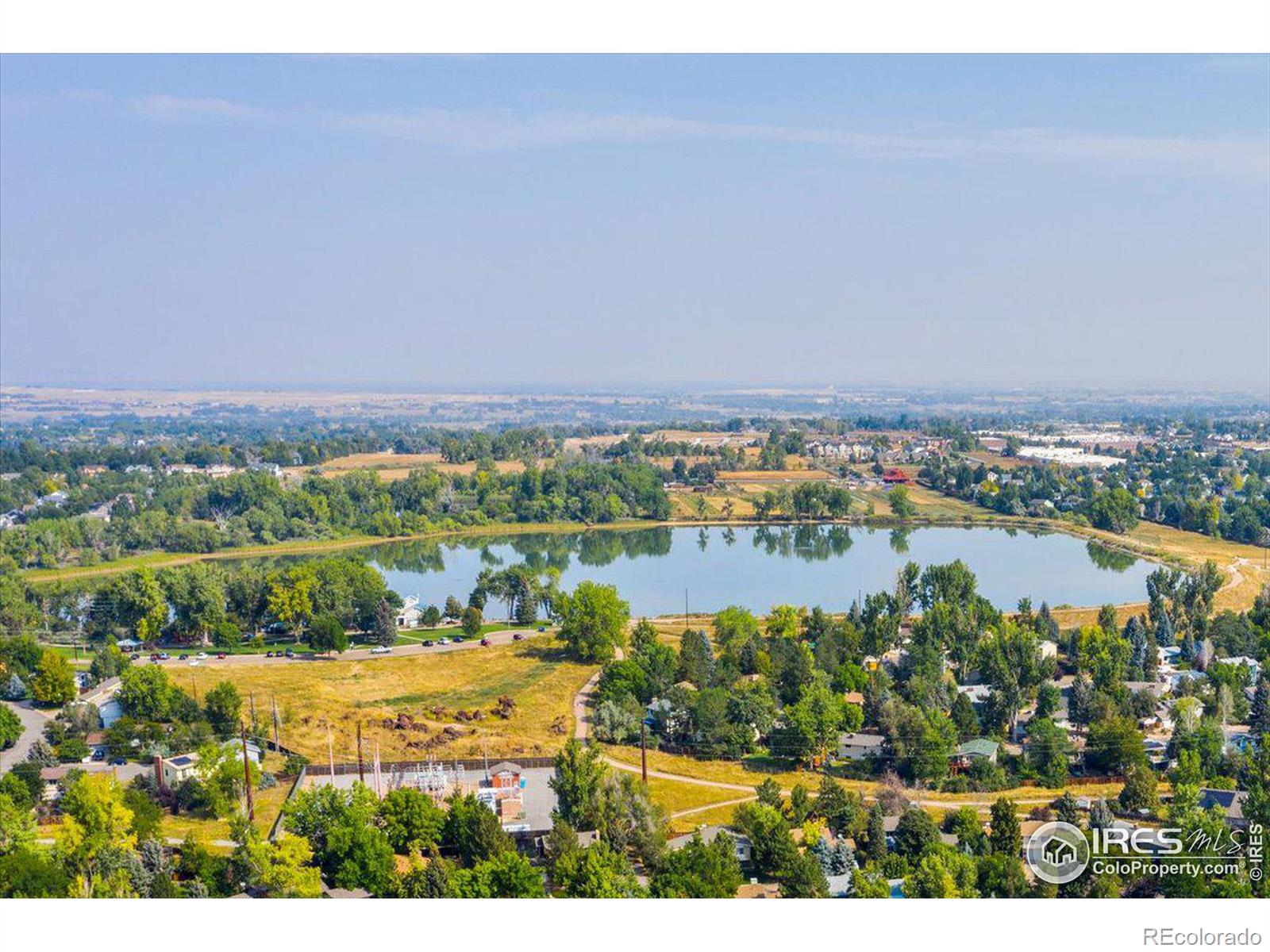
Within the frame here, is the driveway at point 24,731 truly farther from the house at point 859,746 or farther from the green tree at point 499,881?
the house at point 859,746

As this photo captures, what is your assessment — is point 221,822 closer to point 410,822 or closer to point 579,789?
point 410,822

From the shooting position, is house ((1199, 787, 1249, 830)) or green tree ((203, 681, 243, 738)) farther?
green tree ((203, 681, 243, 738))

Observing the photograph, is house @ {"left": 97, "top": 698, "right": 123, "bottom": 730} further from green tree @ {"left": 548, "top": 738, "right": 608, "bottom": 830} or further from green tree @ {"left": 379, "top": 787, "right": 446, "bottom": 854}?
green tree @ {"left": 548, "top": 738, "right": 608, "bottom": 830}

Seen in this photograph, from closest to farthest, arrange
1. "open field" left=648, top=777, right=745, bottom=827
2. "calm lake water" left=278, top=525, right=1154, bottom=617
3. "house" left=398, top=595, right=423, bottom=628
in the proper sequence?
"open field" left=648, top=777, right=745, bottom=827
"house" left=398, top=595, right=423, bottom=628
"calm lake water" left=278, top=525, right=1154, bottom=617

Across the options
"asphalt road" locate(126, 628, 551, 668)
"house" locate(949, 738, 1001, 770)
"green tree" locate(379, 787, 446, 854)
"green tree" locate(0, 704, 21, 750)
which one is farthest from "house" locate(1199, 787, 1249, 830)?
"green tree" locate(0, 704, 21, 750)

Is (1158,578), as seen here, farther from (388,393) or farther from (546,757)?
(388,393)

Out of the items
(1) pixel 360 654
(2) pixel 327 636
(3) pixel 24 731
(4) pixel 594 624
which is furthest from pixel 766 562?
(3) pixel 24 731
